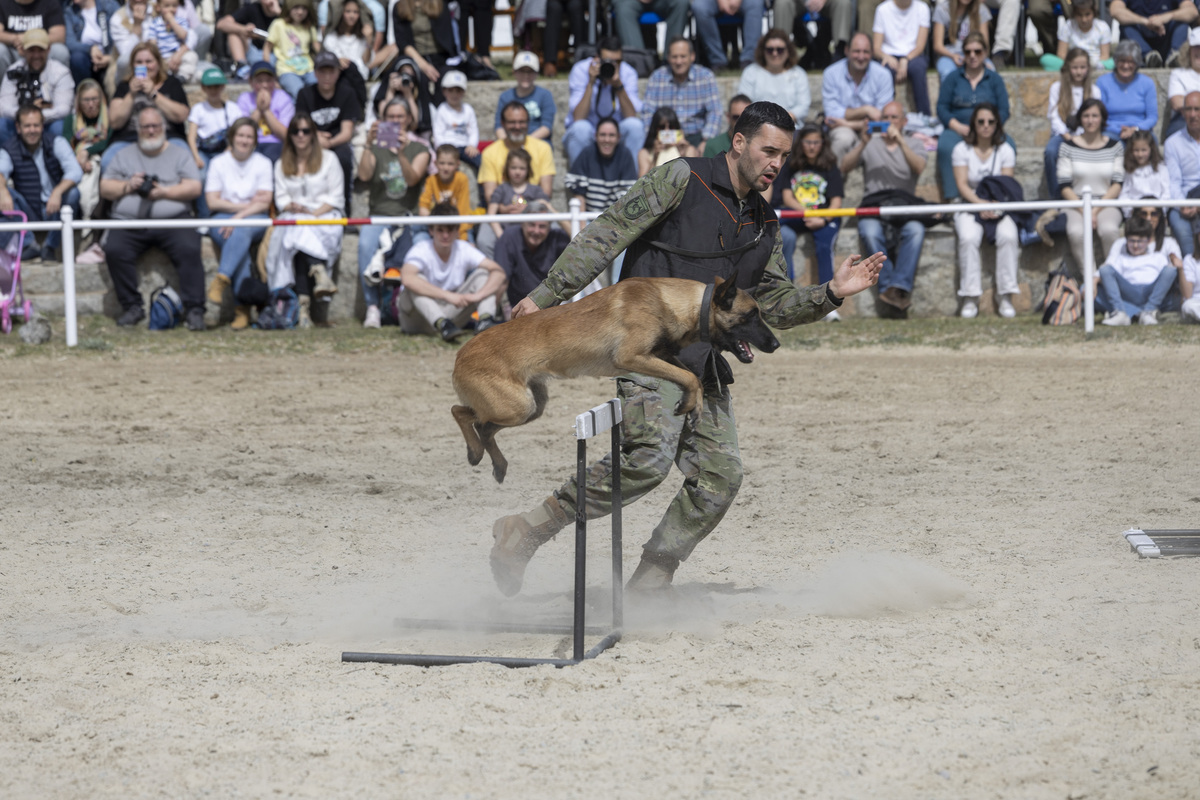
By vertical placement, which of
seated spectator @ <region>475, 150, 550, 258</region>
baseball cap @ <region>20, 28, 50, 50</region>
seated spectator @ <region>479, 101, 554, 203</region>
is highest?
baseball cap @ <region>20, 28, 50, 50</region>

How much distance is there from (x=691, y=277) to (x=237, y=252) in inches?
337

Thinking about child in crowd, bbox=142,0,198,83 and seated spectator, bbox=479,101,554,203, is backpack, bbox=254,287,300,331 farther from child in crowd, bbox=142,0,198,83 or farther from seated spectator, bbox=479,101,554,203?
child in crowd, bbox=142,0,198,83

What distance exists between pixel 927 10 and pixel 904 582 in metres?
10.7

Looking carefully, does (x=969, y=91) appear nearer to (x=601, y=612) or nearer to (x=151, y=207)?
(x=151, y=207)

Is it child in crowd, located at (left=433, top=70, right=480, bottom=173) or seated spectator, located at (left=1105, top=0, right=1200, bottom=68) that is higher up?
seated spectator, located at (left=1105, top=0, right=1200, bottom=68)

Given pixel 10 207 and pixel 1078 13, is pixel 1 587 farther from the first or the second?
pixel 1078 13

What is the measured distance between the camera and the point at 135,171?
42.0ft

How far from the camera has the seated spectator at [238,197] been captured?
1277cm

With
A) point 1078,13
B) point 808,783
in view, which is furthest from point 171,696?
point 1078,13

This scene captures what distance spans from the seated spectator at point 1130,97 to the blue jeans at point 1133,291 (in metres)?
2.13

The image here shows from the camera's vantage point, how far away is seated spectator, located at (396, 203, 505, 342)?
12.0 meters

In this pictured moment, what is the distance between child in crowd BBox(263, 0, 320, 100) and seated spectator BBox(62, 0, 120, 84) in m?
1.73

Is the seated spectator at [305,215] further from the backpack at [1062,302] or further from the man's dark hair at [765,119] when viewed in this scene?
the man's dark hair at [765,119]

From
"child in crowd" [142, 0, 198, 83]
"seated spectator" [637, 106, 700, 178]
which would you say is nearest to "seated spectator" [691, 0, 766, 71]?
"seated spectator" [637, 106, 700, 178]
